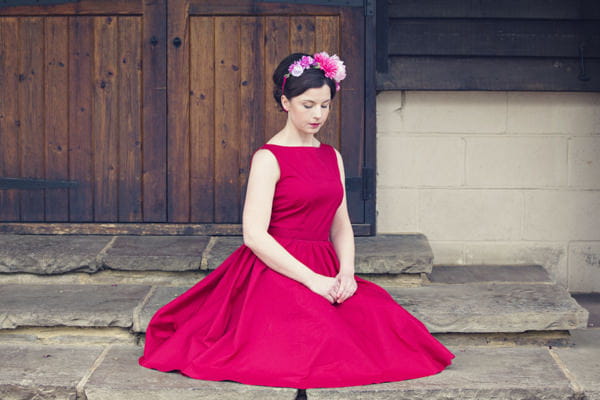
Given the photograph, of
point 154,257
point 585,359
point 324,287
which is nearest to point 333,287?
point 324,287

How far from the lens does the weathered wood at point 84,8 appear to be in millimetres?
4016

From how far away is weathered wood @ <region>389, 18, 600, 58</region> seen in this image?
4055 mm

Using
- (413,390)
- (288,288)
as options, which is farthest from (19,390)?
(413,390)

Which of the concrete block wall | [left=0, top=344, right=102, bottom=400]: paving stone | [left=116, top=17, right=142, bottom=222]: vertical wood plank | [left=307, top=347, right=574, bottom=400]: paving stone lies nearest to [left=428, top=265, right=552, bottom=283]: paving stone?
the concrete block wall

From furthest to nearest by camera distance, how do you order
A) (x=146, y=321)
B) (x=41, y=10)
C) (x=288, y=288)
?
(x=41, y=10)
(x=146, y=321)
(x=288, y=288)

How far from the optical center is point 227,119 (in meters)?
4.07

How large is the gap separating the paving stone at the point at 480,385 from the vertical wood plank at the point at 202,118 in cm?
169

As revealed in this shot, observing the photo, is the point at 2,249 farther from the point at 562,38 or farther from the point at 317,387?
the point at 562,38

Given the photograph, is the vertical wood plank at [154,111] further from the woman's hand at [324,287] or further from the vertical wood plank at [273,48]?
the woman's hand at [324,287]

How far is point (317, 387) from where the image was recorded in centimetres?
257

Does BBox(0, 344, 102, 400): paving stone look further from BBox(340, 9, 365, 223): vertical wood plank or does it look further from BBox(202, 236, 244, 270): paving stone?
BBox(340, 9, 365, 223): vertical wood plank

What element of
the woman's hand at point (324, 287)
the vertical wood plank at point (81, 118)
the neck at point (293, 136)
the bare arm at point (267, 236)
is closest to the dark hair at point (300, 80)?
the neck at point (293, 136)

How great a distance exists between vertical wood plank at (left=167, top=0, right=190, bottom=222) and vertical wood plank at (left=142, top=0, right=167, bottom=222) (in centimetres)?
3

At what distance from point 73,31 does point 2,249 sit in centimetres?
118
